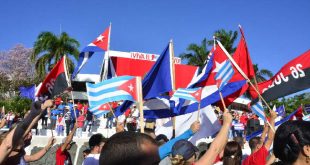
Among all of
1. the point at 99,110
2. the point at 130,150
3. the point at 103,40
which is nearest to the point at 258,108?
the point at 99,110

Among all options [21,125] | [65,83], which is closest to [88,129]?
[65,83]

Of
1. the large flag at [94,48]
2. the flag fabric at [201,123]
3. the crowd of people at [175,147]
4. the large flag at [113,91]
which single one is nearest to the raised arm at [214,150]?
the crowd of people at [175,147]

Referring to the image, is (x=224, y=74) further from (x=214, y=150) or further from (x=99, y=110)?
(x=214, y=150)

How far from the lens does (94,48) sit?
11.3 m

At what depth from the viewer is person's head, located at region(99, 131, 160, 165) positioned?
1.81 m

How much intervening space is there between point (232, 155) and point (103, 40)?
25.9 ft

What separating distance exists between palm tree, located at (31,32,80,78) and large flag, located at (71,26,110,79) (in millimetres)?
30557

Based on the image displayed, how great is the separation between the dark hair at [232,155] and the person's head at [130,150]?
274 centimetres

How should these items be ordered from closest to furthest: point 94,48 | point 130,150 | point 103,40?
point 130,150 < point 94,48 < point 103,40

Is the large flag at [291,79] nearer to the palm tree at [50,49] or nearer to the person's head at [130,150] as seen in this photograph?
the person's head at [130,150]

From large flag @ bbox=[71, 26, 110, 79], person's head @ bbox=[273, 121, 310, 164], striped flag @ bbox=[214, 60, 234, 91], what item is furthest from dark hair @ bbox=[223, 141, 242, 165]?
large flag @ bbox=[71, 26, 110, 79]

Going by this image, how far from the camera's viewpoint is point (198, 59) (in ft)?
149

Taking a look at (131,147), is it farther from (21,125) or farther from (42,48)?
(42,48)

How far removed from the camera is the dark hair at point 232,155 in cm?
445
